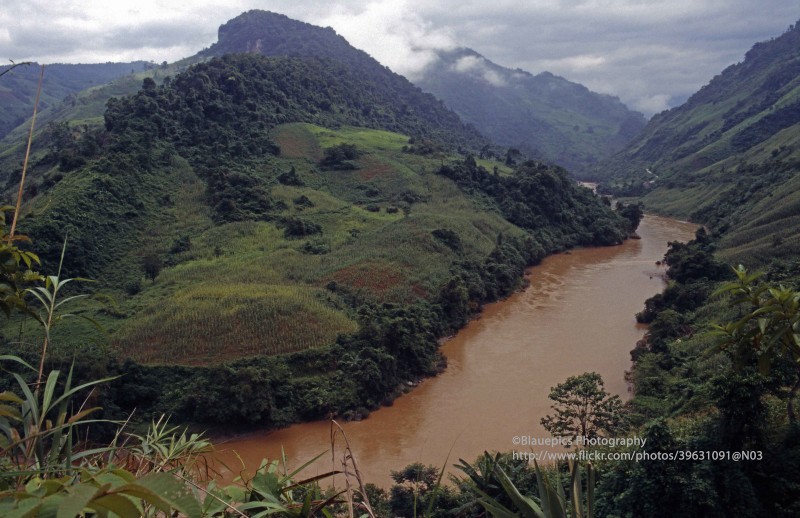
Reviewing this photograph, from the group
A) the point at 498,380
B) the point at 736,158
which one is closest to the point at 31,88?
the point at 736,158

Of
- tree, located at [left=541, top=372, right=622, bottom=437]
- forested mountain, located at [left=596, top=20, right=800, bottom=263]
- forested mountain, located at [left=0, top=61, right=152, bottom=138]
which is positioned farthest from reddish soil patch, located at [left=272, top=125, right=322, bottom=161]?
forested mountain, located at [left=0, top=61, right=152, bottom=138]

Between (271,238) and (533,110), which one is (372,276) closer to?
(271,238)

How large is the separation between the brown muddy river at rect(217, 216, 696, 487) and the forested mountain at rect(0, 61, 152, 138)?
63355 millimetres

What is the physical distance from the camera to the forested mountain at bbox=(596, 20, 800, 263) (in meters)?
28.9

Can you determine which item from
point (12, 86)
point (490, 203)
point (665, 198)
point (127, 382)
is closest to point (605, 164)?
point (665, 198)

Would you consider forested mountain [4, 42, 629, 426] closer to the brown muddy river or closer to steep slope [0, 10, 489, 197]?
the brown muddy river

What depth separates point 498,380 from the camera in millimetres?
19062

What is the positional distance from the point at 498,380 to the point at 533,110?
417 ft

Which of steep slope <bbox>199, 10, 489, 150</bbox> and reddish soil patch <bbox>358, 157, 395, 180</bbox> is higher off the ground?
steep slope <bbox>199, 10, 489, 150</bbox>

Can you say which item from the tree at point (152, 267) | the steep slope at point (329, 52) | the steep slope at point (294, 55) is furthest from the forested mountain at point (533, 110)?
the tree at point (152, 267)

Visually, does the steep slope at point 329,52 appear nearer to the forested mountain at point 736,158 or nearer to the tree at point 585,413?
the forested mountain at point 736,158

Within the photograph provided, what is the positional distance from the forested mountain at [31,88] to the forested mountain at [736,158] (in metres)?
72.0

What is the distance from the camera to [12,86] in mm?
106438

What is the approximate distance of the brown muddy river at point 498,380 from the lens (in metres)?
15.5
